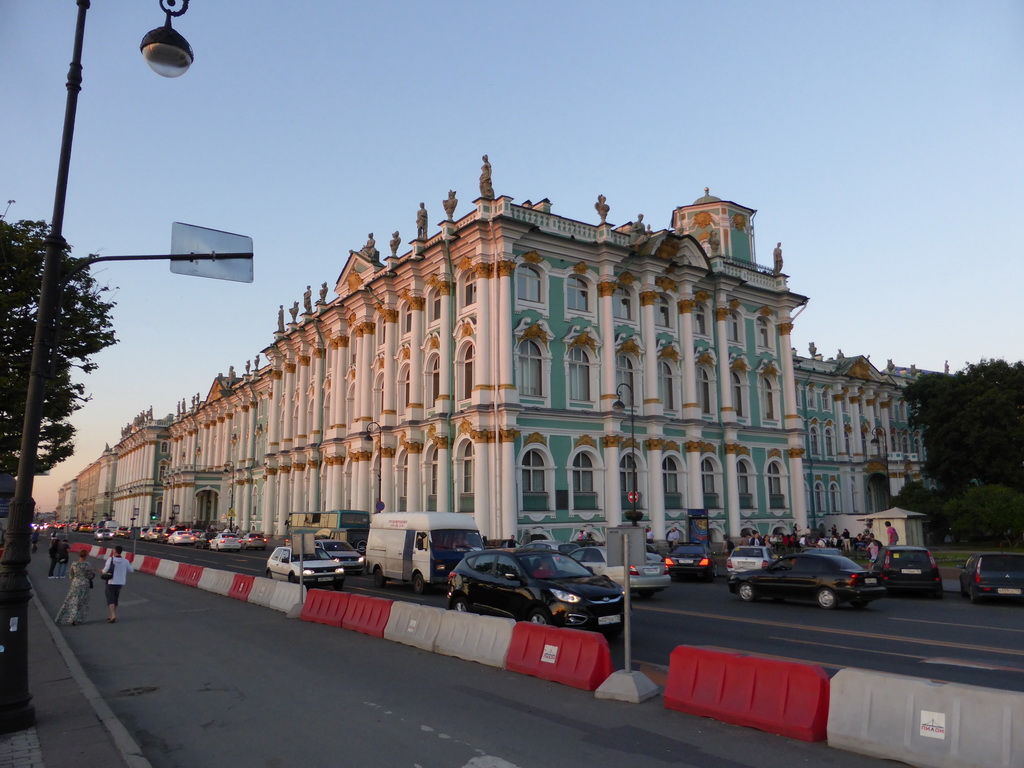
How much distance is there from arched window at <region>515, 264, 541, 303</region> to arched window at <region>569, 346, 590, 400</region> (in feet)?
12.0

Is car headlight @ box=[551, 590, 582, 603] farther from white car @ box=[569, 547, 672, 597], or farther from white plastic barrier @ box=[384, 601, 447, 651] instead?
white car @ box=[569, 547, 672, 597]

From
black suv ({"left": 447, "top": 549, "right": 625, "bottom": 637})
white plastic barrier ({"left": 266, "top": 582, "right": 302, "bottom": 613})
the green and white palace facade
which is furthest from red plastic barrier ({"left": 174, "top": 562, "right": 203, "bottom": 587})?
black suv ({"left": 447, "top": 549, "right": 625, "bottom": 637})

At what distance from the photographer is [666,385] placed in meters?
44.6

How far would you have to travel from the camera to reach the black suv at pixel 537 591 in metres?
13.4

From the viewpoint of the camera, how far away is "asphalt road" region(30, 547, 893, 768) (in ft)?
24.3

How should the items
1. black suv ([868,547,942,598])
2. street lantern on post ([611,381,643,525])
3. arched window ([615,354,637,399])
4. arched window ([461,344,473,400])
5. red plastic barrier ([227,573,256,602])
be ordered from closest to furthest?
red plastic barrier ([227,573,256,602])
black suv ([868,547,942,598])
street lantern on post ([611,381,643,525])
arched window ([461,344,473,400])
arched window ([615,354,637,399])

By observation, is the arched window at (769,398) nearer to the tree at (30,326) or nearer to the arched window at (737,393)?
the arched window at (737,393)

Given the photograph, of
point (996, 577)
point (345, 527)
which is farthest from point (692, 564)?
point (345, 527)

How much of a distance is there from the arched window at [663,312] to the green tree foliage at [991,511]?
19080 mm

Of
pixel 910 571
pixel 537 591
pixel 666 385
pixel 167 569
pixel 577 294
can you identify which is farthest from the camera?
pixel 666 385

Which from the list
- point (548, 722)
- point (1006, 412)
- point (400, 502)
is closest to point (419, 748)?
point (548, 722)

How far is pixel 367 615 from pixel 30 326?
1387cm

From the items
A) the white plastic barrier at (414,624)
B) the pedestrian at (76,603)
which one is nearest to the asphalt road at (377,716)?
the white plastic barrier at (414,624)

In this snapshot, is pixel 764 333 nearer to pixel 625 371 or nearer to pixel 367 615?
pixel 625 371
